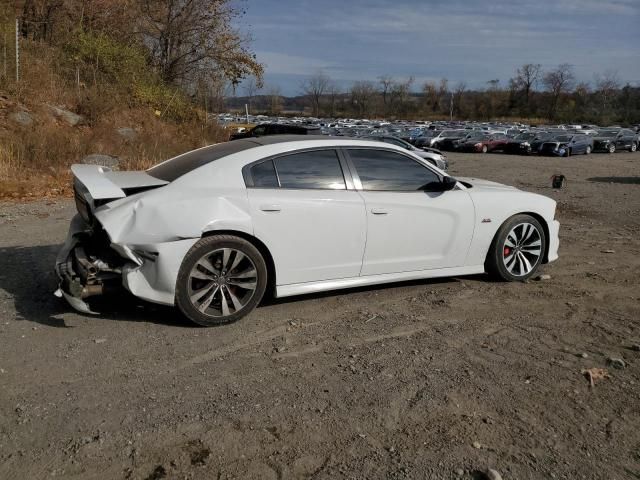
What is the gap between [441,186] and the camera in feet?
18.0

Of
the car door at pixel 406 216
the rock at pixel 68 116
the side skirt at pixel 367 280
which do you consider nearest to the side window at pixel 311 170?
the car door at pixel 406 216

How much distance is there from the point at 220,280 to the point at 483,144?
120 feet

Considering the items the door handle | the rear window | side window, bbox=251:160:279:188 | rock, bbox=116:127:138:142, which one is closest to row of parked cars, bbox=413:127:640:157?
rock, bbox=116:127:138:142

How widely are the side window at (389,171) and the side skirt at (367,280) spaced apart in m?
0.79

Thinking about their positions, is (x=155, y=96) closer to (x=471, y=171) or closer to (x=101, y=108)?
(x=101, y=108)

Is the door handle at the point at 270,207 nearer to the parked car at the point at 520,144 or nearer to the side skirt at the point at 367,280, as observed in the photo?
the side skirt at the point at 367,280

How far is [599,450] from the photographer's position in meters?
3.01

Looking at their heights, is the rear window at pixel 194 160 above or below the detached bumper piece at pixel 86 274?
above

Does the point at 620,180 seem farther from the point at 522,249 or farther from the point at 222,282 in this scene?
the point at 222,282

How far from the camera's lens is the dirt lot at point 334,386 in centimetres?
289

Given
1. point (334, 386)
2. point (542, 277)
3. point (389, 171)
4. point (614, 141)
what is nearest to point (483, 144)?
point (614, 141)

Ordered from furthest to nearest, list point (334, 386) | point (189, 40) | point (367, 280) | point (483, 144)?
point (483, 144)
point (189, 40)
point (367, 280)
point (334, 386)

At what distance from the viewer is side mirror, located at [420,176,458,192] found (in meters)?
5.46

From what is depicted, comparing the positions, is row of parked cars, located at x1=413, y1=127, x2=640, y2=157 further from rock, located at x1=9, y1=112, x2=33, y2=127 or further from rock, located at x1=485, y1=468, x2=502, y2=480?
rock, located at x1=485, y1=468, x2=502, y2=480
